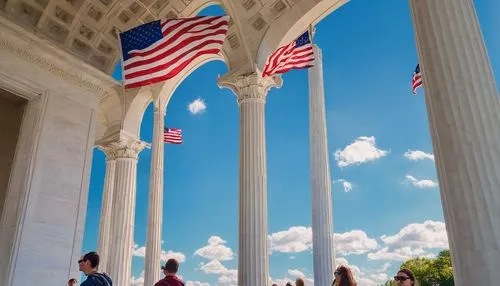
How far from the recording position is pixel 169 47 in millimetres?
15508

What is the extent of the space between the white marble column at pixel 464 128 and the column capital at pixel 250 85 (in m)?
11.4

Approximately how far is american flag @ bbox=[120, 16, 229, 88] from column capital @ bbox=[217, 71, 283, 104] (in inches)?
170

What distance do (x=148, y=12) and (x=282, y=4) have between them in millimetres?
7197

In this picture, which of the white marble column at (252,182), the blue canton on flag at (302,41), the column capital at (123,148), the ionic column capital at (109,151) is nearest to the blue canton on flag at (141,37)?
the white marble column at (252,182)

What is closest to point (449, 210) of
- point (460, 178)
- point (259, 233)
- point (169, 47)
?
point (460, 178)

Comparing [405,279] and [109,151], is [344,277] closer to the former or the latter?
[405,279]

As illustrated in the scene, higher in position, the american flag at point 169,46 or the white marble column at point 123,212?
the american flag at point 169,46

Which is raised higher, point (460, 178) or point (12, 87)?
point (12, 87)

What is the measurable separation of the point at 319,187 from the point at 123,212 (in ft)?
39.2

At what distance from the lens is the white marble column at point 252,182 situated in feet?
53.2

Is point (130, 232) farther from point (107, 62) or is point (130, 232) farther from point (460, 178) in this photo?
point (460, 178)

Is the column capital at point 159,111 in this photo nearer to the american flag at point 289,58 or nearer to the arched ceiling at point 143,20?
the arched ceiling at point 143,20

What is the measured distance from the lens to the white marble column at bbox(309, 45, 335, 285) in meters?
19.2

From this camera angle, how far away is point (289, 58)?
17.7 metres
